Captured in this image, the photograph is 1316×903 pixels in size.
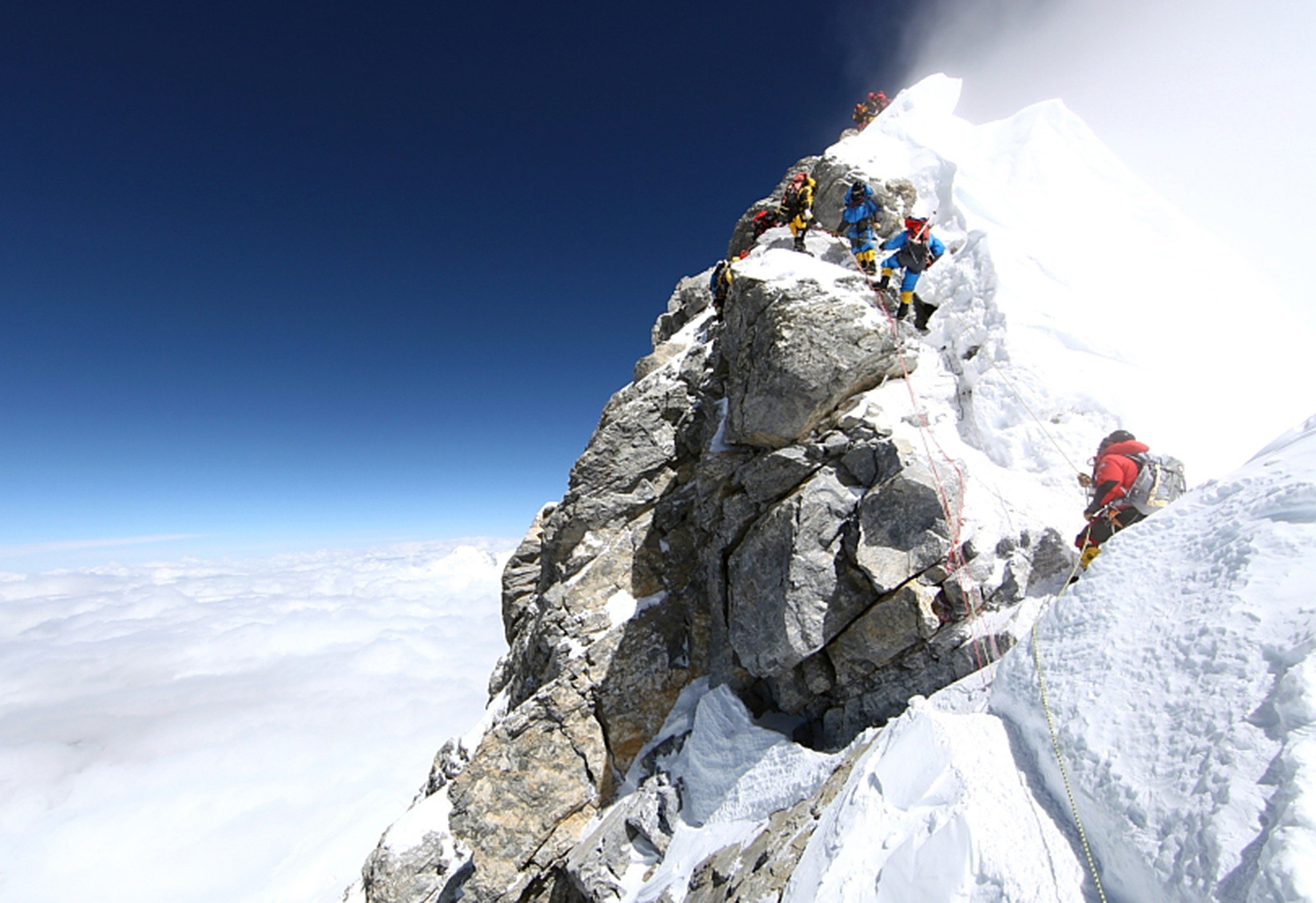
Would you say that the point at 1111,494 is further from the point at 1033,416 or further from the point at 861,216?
the point at 861,216

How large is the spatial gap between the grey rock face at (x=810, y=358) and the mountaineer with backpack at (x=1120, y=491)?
4.71m

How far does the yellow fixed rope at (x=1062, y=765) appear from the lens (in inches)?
167

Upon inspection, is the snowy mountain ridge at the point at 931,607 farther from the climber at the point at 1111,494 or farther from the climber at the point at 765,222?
the climber at the point at 765,222

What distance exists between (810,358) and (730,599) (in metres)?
6.21

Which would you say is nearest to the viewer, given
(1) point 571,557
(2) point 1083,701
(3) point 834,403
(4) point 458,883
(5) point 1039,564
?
(2) point 1083,701

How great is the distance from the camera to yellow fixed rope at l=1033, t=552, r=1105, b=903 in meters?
4.24

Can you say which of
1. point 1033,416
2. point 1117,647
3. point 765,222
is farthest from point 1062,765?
point 765,222

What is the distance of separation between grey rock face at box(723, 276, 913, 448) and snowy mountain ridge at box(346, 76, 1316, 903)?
70 millimetres

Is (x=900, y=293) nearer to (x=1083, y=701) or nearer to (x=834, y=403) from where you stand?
(x=834, y=403)

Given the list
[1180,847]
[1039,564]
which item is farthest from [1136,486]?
[1180,847]

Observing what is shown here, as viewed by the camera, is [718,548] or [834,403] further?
[718,548]

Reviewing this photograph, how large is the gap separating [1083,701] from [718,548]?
28.3ft

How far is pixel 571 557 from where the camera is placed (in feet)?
57.5

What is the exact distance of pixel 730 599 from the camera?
40.5 feet
